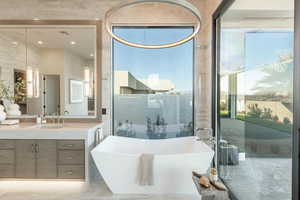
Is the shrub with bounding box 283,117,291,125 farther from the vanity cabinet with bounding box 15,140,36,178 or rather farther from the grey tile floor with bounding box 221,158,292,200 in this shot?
the vanity cabinet with bounding box 15,140,36,178

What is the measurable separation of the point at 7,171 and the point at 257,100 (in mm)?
3734

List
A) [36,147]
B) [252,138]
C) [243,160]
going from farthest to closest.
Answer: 1. [36,147]
2. [243,160]
3. [252,138]

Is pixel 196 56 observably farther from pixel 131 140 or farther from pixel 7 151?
pixel 7 151

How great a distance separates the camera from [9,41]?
13.0 feet

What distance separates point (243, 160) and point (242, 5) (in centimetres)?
196

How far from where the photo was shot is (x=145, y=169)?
2.81 m

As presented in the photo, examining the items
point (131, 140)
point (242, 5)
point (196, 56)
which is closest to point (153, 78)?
point (196, 56)

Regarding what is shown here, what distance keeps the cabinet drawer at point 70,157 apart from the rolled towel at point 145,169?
3.42 ft

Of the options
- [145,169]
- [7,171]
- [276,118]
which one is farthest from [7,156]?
[276,118]

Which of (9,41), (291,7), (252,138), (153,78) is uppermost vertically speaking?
(9,41)

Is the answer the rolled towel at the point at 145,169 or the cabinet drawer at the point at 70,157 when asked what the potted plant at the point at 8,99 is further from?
the rolled towel at the point at 145,169

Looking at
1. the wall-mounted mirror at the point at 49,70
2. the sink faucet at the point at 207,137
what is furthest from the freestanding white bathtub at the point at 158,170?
the wall-mounted mirror at the point at 49,70

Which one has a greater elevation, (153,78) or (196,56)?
(196,56)

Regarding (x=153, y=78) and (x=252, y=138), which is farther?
(x=153, y=78)
